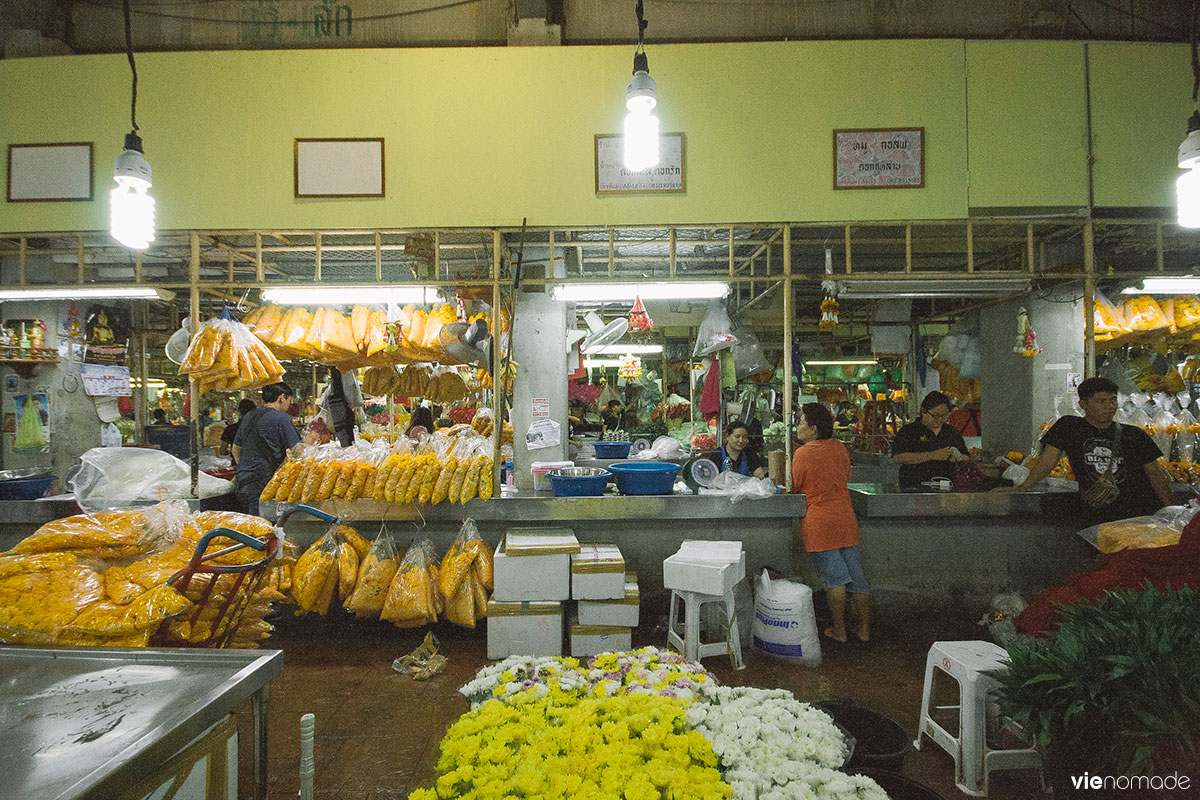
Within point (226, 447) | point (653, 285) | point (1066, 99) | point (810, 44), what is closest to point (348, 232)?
point (653, 285)

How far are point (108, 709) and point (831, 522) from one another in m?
4.35

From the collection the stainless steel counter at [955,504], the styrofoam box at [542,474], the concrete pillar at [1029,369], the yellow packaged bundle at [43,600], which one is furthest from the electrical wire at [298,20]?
the concrete pillar at [1029,369]

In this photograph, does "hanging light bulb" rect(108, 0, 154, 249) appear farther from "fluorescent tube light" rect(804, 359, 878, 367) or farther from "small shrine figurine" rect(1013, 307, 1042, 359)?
"fluorescent tube light" rect(804, 359, 878, 367)

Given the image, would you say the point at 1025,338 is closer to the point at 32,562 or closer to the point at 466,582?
the point at 466,582

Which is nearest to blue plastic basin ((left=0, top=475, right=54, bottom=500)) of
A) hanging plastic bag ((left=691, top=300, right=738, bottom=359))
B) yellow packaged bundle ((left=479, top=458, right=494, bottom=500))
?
yellow packaged bundle ((left=479, top=458, right=494, bottom=500))

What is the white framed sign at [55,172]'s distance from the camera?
537cm

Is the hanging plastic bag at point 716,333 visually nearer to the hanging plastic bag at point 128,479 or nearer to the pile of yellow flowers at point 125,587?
the pile of yellow flowers at point 125,587

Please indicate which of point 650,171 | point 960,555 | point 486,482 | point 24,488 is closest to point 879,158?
point 650,171

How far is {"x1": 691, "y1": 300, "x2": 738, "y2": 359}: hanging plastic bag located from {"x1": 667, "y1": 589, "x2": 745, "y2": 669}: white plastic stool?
315 cm

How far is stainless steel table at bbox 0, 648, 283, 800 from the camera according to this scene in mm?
1396

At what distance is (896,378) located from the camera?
14250 mm

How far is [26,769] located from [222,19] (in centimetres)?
692

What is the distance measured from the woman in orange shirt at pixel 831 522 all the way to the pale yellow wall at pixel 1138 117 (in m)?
3.34

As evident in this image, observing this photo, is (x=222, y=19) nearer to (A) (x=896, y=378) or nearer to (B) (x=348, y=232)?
(B) (x=348, y=232)
